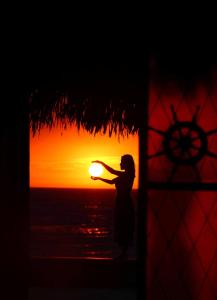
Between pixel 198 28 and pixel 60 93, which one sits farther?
pixel 60 93

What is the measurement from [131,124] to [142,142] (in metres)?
3.69

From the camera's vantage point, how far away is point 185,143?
314 cm

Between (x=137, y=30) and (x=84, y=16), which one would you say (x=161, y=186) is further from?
(x=84, y=16)

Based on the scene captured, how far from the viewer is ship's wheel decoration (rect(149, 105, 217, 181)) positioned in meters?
3.10

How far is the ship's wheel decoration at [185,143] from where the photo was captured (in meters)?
3.10

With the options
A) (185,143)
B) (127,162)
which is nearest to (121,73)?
(185,143)

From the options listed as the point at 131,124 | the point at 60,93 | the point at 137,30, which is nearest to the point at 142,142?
the point at 137,30

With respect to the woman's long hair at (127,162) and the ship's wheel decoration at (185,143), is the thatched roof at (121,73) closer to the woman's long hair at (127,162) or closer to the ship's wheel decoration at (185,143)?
the ship's wheel decoration at (185,143)

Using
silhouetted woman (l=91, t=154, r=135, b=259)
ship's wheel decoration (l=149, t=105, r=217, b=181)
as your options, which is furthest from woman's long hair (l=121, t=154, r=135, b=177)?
ship's wheel decoration (l=149, t=105, r=217, b=181)

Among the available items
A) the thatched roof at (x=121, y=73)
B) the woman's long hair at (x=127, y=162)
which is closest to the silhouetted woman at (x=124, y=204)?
the woman's long hair at (x=127, y=162)

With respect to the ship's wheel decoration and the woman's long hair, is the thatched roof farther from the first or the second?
the woman's long hair

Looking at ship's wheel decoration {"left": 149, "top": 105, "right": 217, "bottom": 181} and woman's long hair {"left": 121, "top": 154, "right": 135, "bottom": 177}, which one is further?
woman's long hair {"left": 121, "top": 154, "right": 135, "bottom": 177}

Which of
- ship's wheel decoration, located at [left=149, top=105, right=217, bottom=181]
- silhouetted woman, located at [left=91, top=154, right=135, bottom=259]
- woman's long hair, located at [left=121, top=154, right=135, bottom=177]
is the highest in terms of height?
ship's wheel decoration, located at [left=149, top=105, right=217, bottom=181]

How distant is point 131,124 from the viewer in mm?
6648
